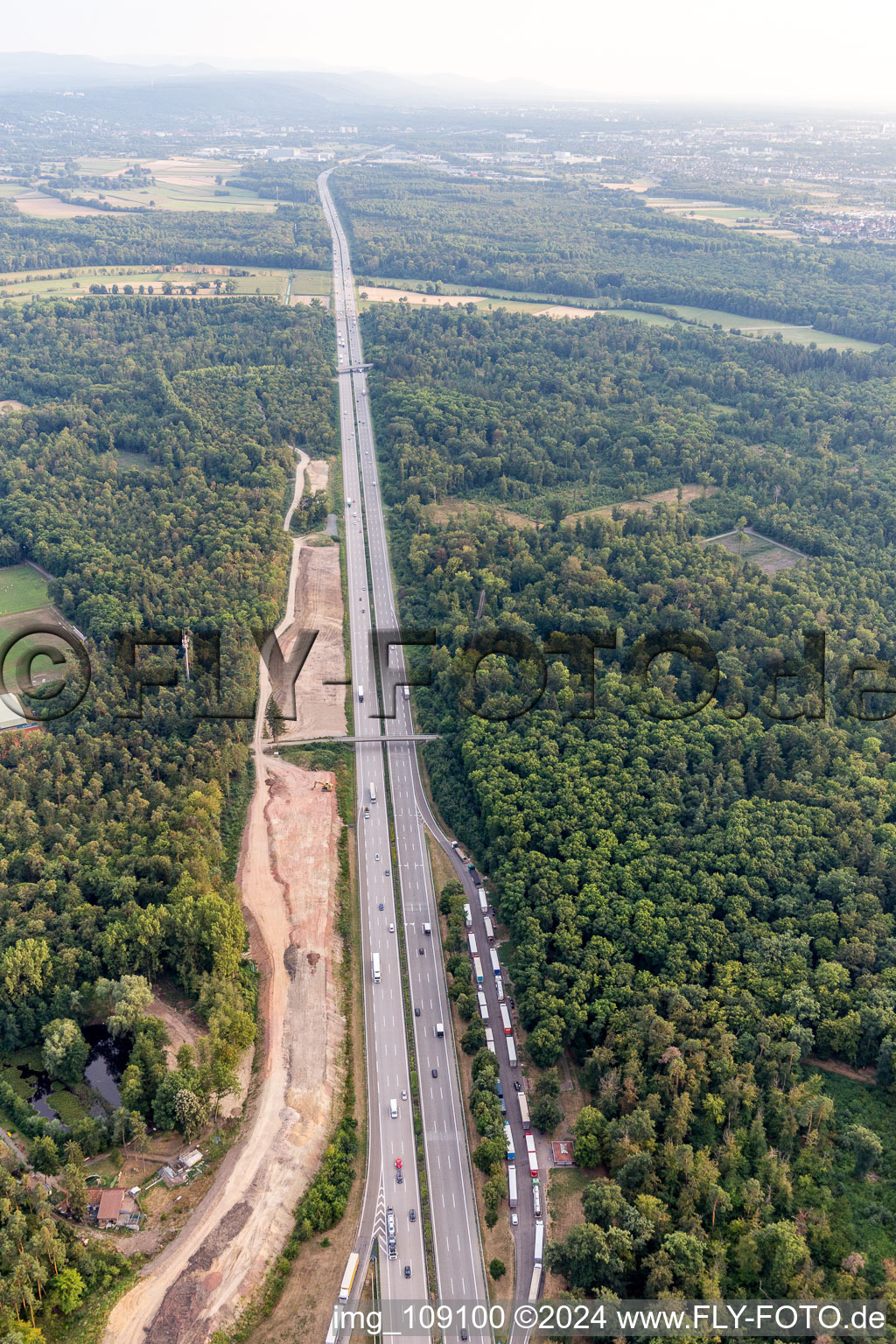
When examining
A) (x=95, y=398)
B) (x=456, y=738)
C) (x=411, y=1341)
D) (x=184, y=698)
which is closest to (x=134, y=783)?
(x=184, y=698)

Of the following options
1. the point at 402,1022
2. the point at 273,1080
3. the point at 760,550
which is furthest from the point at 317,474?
the point at 273,1080

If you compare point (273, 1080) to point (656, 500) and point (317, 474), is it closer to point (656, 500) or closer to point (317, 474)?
point (656, 500)

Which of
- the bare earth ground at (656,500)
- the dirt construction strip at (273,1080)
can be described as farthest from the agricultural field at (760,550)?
the dirt construction strip at (273,1080)

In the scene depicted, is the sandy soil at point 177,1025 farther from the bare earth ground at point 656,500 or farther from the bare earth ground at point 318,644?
the bare earth ground at point 656,500

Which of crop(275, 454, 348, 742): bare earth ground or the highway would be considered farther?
crop(275, 454, 348, 742): bare earth ground

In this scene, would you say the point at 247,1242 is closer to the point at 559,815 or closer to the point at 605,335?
the point at 559,815

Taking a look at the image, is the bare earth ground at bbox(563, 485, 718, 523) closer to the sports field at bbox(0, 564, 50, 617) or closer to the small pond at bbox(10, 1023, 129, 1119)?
A: the sports field at bbox(0, 564, 50, 617)

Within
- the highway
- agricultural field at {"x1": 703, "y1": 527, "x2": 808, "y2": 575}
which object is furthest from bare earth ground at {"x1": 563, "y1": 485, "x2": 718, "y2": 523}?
the highway

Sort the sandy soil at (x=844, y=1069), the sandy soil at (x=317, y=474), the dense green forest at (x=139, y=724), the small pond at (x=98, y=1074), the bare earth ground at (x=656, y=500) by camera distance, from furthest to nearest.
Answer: the sandy soil at (x=317, y=474), the bare earth ground at (x=656, y=500), the dense green forest at (x=139, y=724), the small pond at (x=98, y=1074), the sandy soil at (x=844, y=1069)

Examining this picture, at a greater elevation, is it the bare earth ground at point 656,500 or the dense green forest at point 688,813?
the bare earth ground at point 656,500
